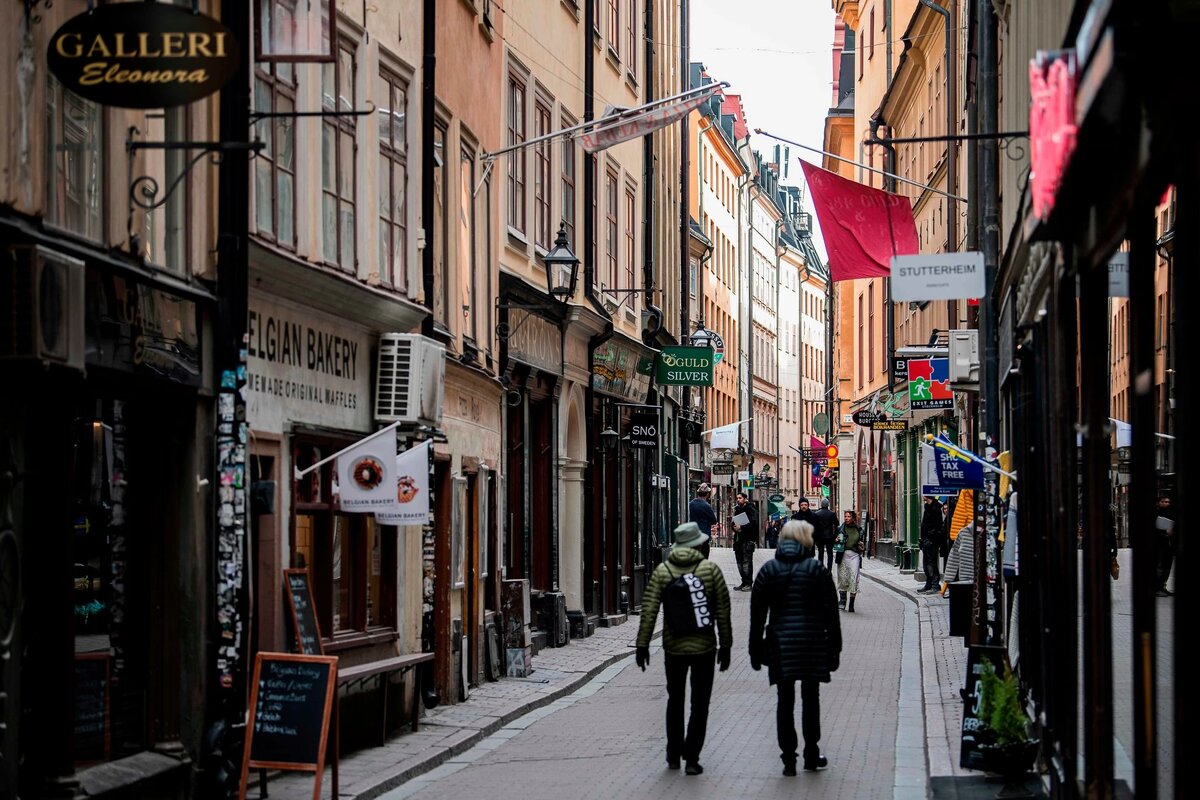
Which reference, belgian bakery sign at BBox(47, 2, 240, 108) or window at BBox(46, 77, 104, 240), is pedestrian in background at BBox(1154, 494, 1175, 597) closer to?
window at BBox(46, 77, 104, 240)

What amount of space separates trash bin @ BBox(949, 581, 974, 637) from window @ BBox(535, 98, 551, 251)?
785cm

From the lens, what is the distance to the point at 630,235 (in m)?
33.2

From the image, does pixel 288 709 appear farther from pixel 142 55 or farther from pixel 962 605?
pixel 962 605

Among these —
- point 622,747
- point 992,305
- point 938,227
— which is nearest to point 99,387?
point 622,747

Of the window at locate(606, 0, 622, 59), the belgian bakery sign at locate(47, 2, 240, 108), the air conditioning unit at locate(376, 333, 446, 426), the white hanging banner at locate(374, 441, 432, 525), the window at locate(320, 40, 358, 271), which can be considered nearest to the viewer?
the belgian bakery sign at locate(47, 2, 240, 108)

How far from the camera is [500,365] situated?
22.8m

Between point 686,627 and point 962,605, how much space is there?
21.1 ft

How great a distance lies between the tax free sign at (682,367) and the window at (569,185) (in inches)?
288

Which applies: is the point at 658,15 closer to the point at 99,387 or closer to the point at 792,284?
the point at 99,387

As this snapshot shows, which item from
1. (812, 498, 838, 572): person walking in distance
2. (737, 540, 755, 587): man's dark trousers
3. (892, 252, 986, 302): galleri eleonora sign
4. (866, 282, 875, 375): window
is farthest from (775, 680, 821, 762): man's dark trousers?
(866, 282, 875, 375): window

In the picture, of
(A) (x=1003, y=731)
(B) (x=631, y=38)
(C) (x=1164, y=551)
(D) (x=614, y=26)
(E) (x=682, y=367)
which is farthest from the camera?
(E) (x=682, y=367)

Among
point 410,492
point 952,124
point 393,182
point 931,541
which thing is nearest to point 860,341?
point 931,541

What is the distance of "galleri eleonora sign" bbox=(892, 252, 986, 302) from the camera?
569 inches

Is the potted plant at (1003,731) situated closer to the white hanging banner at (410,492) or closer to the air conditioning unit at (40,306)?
the white hanging banner at (410,492)
